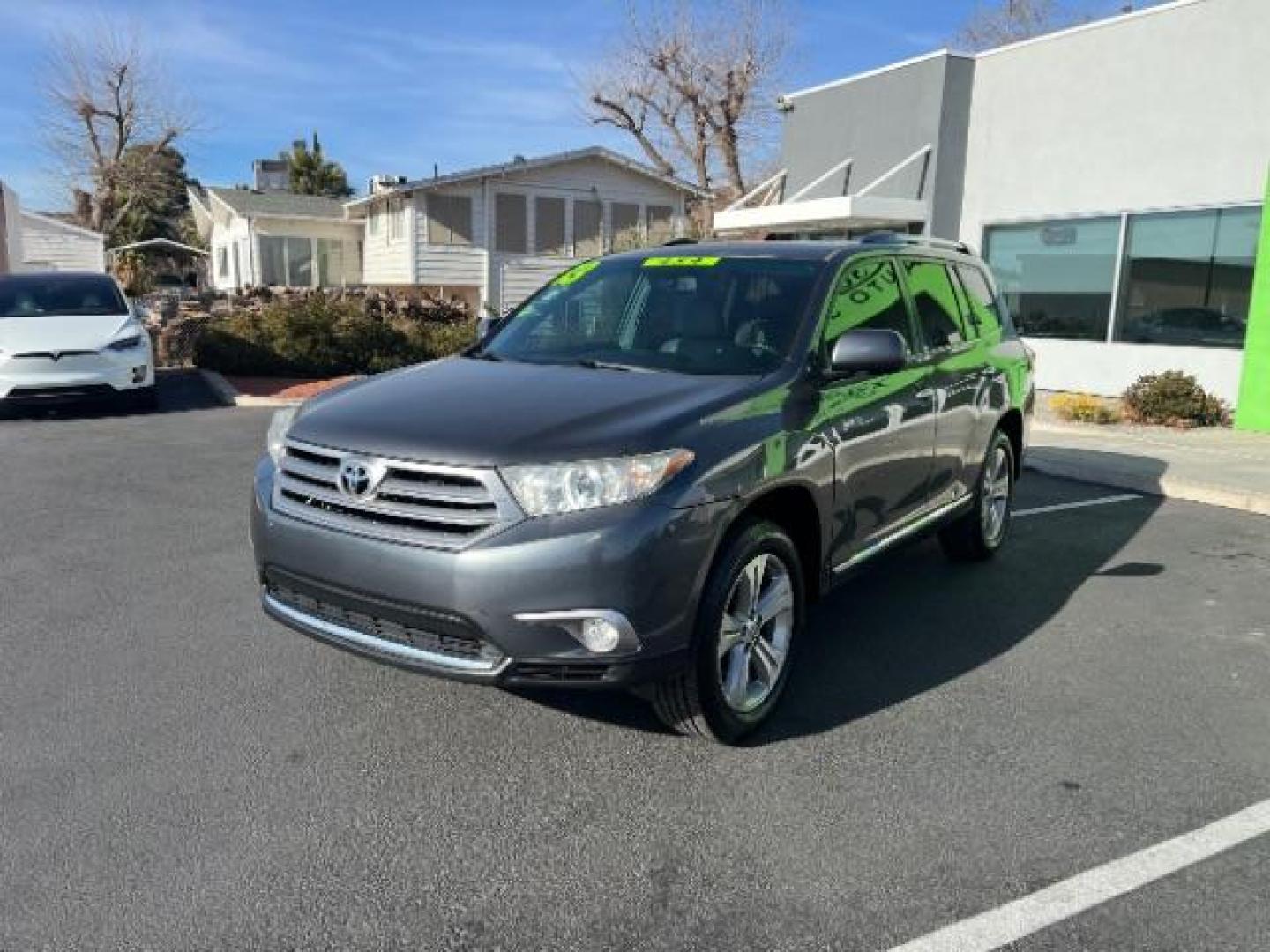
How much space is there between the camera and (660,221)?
29797 millimetres

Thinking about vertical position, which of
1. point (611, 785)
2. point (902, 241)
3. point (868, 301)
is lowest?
point (611, 785)

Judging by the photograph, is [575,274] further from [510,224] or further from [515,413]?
[510,224]

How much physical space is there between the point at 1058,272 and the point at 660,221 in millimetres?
16537

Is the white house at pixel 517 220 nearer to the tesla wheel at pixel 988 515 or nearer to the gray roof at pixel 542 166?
the gray roof at pixel 542 166

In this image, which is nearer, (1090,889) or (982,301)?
(1090,889)

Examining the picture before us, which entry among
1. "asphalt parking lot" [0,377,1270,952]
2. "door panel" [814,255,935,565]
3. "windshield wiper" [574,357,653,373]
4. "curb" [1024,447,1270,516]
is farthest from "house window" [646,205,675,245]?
"windshield wiper" [574,357,653,373]

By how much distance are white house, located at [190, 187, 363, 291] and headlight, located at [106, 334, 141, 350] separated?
2363 cm

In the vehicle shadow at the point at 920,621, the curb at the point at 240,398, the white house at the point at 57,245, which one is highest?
the white house at the point at 57,245

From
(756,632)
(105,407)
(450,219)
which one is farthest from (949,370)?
(450,219)

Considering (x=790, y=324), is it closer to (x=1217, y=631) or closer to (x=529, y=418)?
(x=529, y=418)

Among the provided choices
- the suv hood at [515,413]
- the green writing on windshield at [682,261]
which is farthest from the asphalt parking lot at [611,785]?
the green writing on windshield at [682,261]

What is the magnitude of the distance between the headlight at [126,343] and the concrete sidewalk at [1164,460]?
32.7 feet

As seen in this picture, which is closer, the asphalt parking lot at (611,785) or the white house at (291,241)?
the asphalt parking lot at (611,785)

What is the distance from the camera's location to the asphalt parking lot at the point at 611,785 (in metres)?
2.70
